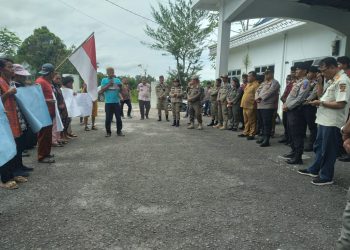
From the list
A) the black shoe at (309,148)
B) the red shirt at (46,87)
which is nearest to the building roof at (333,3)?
the black shoe at (309,148)

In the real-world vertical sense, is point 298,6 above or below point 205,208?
above

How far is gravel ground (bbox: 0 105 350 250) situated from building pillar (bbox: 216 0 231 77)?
230 inches

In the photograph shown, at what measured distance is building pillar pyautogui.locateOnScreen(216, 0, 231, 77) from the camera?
1130 centimetres

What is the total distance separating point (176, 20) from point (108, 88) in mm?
18403

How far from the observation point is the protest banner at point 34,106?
16.2ft

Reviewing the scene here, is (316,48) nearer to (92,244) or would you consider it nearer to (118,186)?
(118,186)

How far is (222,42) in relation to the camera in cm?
1138

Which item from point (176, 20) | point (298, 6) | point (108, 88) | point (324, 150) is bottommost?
point (324, 150)

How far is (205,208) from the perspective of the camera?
371 centimetres

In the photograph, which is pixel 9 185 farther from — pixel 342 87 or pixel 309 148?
pixel 309 148

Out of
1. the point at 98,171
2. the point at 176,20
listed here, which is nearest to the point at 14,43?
the point at 176,20

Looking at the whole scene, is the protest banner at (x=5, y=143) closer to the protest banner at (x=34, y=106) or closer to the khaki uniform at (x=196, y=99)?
the protest banner at (x=34, y=106)

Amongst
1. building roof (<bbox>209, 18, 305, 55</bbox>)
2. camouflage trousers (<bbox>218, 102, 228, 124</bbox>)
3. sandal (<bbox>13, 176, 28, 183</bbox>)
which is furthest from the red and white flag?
building roof (<bbox>209, 18, 305, 55</bbox>)

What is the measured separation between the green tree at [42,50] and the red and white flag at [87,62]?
35780 millimetres
